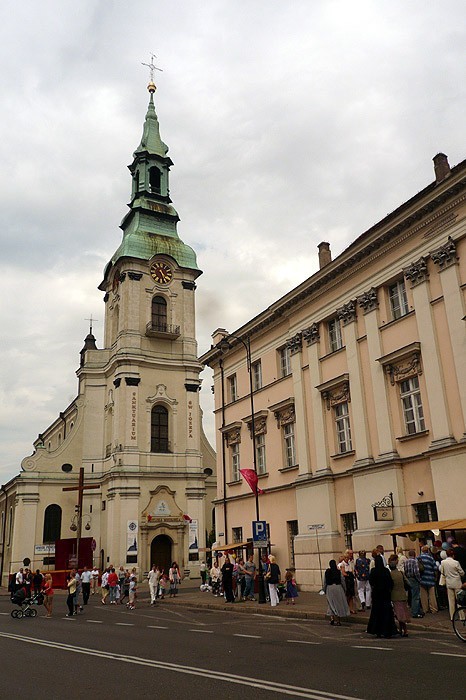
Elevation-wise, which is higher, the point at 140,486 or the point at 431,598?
the point at 140,486

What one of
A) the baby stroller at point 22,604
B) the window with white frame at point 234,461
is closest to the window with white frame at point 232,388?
the window with white frame at point 234,461

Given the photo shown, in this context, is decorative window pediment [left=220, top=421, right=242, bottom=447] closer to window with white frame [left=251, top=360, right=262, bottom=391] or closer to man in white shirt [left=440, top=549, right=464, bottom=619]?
window with white frame [left=251, top=360, right=262, bottom=391]

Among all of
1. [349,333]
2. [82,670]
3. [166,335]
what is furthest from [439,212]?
[166,335]

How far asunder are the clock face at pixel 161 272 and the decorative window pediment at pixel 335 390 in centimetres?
2736

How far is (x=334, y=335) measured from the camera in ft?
85.5

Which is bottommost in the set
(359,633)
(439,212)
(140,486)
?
(359,633)

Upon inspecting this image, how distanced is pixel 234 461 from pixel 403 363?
13222 mm

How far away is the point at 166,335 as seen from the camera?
4888 cm

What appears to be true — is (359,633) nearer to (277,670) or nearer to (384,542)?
(277,670)

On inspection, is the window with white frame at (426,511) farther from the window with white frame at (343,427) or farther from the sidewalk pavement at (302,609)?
the sidewalk pavement at (302,609)

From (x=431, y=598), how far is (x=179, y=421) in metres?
33.6

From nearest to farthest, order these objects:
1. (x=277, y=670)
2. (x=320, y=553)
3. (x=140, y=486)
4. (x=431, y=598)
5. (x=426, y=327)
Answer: (x=277, y=670)
(x=431, y=598)
(x=426, y=327)
(x=320, y=553)
(x=140, y=486)

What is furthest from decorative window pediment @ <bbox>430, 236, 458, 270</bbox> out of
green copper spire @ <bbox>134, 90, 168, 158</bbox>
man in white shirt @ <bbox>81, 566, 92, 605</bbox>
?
green copper spire @ <bbox>134, 90, 168, 158</bbox>

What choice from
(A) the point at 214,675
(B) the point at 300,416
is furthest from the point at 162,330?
(A) the point at 214,675
